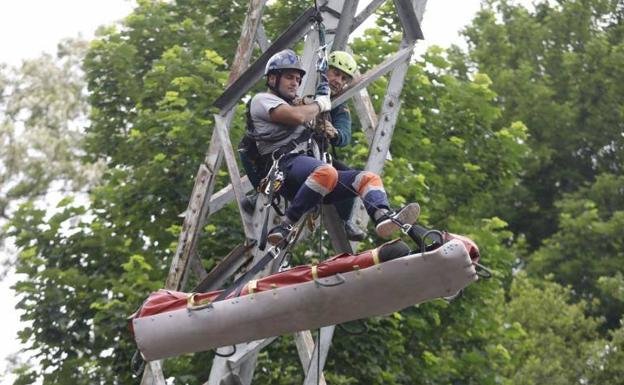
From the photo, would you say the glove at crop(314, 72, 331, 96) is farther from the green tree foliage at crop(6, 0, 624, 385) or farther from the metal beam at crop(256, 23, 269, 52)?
the green tree foliage at crop(6, 0, 624, 385)

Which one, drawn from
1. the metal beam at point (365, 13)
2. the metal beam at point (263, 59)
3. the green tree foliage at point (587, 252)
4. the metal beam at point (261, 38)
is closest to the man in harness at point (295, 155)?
the metal beam at point (263, 59)

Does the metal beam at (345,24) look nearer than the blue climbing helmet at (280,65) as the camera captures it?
No

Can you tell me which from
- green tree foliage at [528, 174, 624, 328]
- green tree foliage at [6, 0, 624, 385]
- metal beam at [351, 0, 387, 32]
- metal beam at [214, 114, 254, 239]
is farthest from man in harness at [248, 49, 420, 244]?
green tree foliage at [528, 174, 624, 328]

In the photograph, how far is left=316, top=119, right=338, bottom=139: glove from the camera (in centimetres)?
956

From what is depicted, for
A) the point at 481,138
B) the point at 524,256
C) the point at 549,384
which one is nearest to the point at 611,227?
the point at 524,256

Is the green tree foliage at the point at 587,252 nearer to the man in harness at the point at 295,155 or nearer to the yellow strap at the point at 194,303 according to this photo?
the man in harness at the point at 295,155

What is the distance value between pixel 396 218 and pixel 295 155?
3.21 ft

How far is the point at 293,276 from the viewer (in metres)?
8.76

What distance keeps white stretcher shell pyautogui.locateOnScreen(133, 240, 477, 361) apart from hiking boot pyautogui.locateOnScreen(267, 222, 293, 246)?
23.4 inches

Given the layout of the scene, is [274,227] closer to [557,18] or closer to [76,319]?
[76,319]

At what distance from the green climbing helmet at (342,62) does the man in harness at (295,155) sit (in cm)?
34

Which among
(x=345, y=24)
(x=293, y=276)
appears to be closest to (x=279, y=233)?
(x=293, y=276)

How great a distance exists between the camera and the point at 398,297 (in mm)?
8453

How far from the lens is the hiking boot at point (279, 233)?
30.5ft
